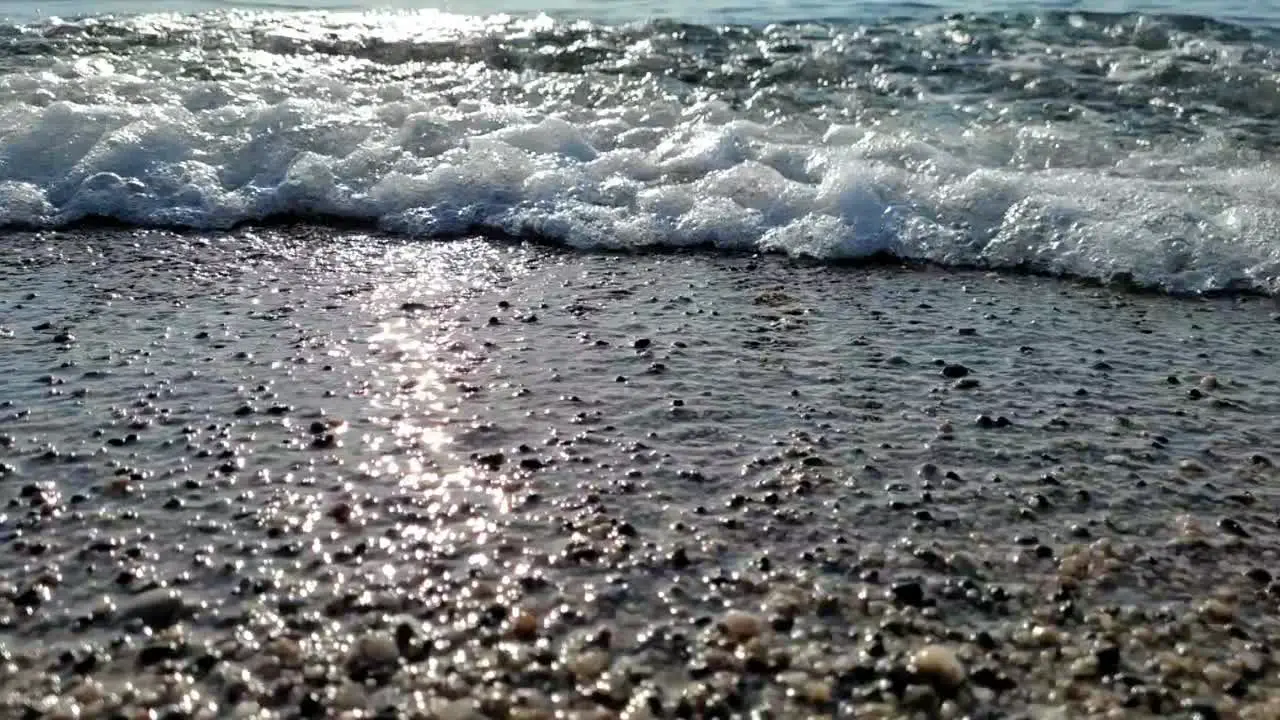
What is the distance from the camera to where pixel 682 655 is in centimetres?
215

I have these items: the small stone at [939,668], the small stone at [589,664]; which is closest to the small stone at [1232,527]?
the small stone at [939,668]

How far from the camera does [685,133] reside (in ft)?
19.8

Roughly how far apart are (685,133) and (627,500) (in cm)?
363

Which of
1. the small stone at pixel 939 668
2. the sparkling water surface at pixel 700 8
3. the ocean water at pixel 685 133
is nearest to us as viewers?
the small stone at pixel 939 668

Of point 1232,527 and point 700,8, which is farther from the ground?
point 700,8

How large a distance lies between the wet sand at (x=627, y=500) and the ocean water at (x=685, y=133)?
72 cm

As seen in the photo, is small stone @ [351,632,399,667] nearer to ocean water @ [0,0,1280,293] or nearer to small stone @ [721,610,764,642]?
small stone @ [721,610,764,642]

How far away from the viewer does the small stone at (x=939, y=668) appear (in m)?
2.08

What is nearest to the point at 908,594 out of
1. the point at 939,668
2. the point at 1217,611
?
the point at 939,668

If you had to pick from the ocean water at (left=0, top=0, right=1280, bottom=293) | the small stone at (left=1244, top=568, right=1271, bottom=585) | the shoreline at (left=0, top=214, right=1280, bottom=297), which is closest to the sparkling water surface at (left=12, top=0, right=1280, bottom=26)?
the ocean water at (left=0, top=0, right=1280, bottom=293)

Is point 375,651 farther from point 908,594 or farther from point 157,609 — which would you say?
point 908,594

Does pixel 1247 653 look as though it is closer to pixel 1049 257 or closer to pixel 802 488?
pixel 802 488

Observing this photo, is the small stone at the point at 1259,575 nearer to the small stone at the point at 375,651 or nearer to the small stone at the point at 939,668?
the small stone at the point at 939,668

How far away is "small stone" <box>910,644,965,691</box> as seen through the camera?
2078 mm
